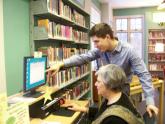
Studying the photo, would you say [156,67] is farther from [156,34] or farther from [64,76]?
[64,76]

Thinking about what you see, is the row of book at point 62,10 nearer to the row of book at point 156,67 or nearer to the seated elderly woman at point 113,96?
the seated elderly woman at point 113,96

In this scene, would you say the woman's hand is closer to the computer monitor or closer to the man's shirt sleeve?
the computer monitor

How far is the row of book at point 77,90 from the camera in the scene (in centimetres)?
360

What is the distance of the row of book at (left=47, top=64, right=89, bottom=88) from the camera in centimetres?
301

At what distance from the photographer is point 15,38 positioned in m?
2.62

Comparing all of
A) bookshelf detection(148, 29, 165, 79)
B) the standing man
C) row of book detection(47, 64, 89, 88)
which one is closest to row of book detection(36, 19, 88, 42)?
row of book detection(47, 64, 89, 88)

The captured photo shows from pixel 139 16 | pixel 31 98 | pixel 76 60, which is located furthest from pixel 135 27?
pixel 31 98

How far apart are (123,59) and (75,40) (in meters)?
1.92

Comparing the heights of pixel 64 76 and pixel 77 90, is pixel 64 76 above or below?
above

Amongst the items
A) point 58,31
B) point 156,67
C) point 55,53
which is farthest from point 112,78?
point 156,67

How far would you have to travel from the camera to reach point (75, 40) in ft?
13.3

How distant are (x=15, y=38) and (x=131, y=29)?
23.6ft

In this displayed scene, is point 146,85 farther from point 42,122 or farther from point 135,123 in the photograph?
point 42,122

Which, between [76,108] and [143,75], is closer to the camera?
[143,75]
